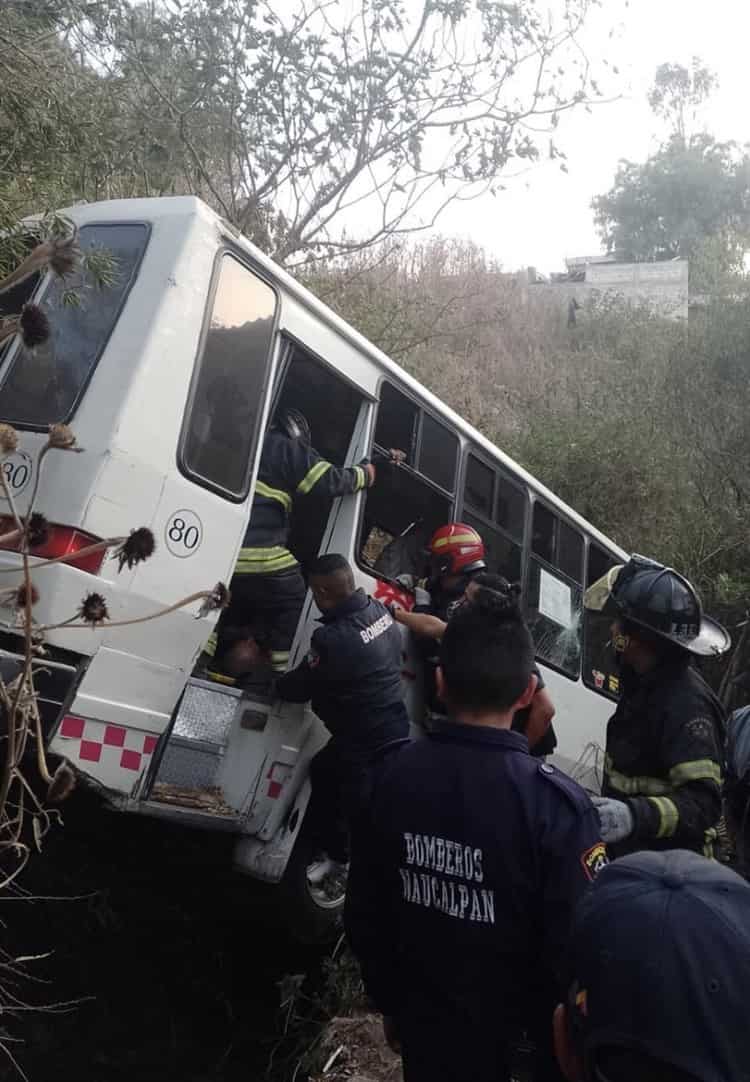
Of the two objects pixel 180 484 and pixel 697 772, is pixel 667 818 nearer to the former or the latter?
pixel 697 772

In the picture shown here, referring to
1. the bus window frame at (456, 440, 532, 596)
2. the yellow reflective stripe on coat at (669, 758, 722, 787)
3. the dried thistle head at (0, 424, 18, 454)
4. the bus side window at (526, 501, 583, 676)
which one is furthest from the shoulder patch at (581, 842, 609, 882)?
the bus side window at (526, 501, 583, 676)

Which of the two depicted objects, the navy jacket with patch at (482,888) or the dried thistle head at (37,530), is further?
the dried thistle head at (37,530)

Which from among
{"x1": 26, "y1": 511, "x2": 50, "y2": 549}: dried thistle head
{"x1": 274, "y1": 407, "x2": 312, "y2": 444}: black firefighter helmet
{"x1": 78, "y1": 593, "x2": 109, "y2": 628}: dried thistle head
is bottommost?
{"x1": 78, "y1": 593, "x2": 109, "y2": 628}: dried thistle head

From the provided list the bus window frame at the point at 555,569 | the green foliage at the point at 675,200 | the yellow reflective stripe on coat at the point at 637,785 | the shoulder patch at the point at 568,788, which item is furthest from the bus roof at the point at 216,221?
the green foliage at the point at 675,200

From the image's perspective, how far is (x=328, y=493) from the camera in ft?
13.9

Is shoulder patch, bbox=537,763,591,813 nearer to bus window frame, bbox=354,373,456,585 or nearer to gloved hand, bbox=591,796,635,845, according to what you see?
gloved hand, bbox=591,796,635,845

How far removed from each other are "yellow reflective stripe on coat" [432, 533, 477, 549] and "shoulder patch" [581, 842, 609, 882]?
313 cm

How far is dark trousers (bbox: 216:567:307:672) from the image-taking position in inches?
166

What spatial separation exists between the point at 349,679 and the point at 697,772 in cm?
161

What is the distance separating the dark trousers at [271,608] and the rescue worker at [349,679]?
8.0 inches

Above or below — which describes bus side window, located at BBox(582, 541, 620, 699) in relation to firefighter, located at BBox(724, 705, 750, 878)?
above

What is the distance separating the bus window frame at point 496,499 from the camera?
17.3ft

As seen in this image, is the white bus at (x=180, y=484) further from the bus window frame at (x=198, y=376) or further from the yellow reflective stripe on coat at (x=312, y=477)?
the yellow reflective stripe on coat at (x=312, y=477)

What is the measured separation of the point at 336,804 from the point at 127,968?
1213 mm
